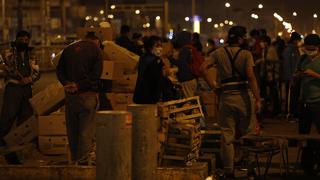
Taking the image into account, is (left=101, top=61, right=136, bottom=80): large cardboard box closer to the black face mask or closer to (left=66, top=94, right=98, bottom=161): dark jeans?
the black face mask

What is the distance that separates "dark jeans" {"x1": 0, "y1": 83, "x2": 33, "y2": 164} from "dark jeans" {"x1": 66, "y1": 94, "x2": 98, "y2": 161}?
4.88ft

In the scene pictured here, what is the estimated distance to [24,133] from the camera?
39.2ft

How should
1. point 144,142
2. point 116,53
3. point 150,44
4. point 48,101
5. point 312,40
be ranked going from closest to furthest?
point 144,142, point 150,44, point 312,40, point 48,101, point 116,53

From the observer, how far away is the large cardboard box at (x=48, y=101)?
12.0 metres

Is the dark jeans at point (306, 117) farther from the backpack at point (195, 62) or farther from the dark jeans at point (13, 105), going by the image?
the dark jeans at point (13, 105)

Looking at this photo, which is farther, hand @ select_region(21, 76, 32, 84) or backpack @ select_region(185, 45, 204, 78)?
backpack @ select_region(185, 45, 204, 78)

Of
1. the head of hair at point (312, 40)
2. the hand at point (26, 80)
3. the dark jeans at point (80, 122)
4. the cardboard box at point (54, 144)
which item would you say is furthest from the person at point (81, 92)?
the head of hair at point (312, 40)

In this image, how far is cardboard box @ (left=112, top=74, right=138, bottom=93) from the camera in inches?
492

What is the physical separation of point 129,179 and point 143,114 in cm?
90

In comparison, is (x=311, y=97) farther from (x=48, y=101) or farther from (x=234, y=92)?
(x=48, y=101)

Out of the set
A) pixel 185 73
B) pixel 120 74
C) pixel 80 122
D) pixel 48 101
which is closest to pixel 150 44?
pixel 80 122

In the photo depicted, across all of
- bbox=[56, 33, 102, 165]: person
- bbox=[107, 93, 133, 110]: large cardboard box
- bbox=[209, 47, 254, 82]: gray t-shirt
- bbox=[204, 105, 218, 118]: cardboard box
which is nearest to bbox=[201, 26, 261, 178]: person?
bbox=[209, 47, 254, 82]: gray t-shirt

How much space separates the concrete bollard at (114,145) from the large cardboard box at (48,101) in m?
4.20

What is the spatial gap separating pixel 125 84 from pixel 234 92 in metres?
2.58
